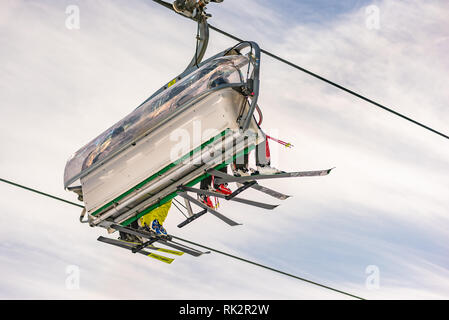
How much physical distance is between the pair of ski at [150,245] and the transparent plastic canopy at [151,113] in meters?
1.17

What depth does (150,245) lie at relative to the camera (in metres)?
15.1

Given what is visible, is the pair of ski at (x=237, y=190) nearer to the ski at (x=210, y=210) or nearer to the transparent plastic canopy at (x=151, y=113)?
the ski at (x=210, y=210)

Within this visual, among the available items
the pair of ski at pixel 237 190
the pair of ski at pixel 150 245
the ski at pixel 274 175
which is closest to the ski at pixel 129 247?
the pair of ski at pixel 150 245

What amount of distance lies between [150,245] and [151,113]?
2.47 meters

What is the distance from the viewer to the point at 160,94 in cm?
1416

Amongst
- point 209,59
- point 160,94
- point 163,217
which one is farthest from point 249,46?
point 163,217

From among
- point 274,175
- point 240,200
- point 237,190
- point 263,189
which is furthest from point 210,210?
point 274,175

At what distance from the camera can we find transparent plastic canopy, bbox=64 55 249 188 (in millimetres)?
13281

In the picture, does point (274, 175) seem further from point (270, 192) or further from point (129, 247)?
point (129, 247)

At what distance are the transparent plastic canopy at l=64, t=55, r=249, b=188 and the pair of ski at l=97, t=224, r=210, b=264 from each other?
1166 mm

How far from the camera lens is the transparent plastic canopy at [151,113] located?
523 inches

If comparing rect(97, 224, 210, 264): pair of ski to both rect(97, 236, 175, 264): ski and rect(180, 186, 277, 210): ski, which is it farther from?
rect(180, 186, 277, 210): ski

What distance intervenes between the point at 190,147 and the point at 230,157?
0.60m

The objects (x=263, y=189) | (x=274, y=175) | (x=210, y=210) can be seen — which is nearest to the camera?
(x=274, y=175)
